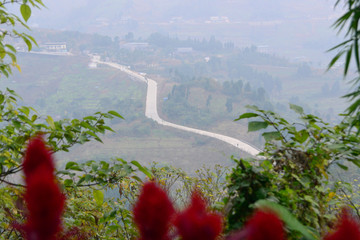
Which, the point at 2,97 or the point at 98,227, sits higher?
the point at 2,97

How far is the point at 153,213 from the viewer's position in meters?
0.26

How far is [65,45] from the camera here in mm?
31500

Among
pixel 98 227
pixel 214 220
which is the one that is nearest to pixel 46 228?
pixel 214 220

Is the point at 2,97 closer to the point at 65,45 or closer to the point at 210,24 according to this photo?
the point at 65,45

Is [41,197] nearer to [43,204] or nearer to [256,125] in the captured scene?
[43,204]

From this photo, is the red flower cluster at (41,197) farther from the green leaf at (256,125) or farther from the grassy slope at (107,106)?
the grassy slope at (107,106)

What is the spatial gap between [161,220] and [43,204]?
3.3 inches

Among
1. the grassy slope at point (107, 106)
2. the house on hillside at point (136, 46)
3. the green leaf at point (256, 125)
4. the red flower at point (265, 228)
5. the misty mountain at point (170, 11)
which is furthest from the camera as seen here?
the misty mountain at point (170, 11)

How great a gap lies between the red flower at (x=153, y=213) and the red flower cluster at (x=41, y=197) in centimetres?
6

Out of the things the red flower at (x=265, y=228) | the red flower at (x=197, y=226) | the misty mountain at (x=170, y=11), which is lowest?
the misty mountain at (x=170, y=11)

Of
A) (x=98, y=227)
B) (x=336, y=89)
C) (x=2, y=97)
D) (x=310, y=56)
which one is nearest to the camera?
(x=2, y=97)

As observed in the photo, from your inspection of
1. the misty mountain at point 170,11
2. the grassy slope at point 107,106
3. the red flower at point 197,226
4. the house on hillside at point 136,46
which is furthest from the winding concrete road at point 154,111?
the misty mountain at point 170,11

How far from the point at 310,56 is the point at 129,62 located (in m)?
18.3

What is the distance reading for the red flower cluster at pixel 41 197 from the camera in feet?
0.73
